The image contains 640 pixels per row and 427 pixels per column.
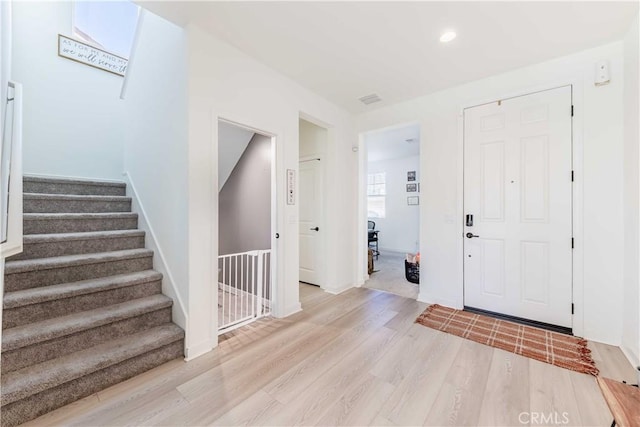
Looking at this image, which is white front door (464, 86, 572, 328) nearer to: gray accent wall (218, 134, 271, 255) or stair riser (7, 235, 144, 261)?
gray accent wall (218, 134, 271, 255)

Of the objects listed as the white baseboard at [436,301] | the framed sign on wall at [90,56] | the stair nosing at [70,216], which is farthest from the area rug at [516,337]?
the framed sign on wall at [90,56]

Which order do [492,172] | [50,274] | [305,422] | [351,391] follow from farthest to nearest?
[492,172]
[50,274]
[351,391]
[305,422]

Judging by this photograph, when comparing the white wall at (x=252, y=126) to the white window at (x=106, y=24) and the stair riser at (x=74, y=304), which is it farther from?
the white window at (x=106, y=24)

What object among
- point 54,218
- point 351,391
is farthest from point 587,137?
point 54,218

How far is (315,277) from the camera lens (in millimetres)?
4121

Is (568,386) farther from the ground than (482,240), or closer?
closer

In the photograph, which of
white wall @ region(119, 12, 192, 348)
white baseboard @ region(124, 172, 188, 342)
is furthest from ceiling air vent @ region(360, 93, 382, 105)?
white baseboard @ region(124, 172, 188, 342)

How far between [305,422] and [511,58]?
3.62 metres

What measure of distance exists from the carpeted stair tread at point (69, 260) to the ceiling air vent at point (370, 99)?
10.4 ft

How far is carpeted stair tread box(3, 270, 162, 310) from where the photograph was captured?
5.84ft

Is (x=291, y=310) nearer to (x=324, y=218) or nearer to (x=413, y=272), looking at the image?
(x=324, y=218)

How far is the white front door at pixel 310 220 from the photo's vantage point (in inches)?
159

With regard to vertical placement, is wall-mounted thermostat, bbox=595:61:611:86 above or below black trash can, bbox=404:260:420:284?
above

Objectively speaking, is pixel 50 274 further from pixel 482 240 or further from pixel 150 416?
pixel 482 240
